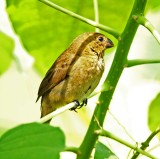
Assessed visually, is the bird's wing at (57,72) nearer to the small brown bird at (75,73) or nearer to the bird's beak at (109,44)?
the small brown bird at (75,73)

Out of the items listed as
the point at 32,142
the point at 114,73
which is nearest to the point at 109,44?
the point at 114,73

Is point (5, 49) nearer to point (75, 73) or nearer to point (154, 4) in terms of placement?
point (75, 73)

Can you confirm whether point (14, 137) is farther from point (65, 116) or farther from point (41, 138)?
point (65, 116)

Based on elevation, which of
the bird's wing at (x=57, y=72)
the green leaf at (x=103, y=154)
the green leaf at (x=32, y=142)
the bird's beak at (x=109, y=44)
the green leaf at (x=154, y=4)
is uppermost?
the green leaf at (x=154, y=4)

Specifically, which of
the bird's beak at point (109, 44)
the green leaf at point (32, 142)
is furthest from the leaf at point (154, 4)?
the green leaf at point (32, 142)

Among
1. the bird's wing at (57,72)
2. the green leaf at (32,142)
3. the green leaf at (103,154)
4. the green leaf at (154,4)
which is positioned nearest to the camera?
the green leaf at (32,142)

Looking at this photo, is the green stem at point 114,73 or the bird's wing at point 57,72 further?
the bird's wing at point 57,72

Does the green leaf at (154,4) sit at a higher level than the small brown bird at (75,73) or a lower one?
higher

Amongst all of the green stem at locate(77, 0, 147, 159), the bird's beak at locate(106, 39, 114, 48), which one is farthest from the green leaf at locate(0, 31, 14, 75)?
the green stem at locate(77, 0, 147, 159)
